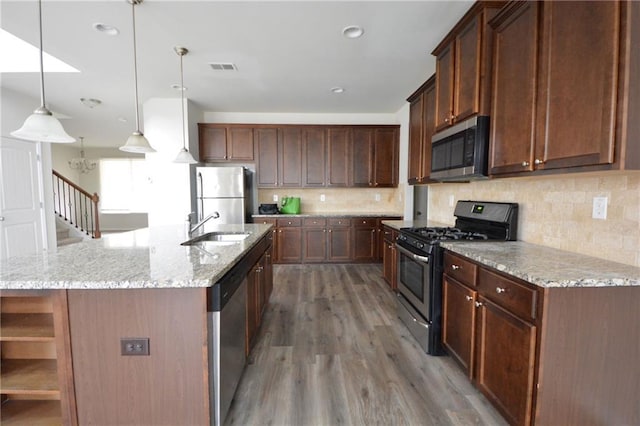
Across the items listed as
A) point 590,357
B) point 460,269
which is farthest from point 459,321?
point 590,357

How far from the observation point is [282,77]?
11.1 feet

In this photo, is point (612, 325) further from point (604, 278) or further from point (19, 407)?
point (19, 407)

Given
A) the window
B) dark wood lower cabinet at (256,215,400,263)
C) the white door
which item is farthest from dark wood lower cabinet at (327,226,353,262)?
the window

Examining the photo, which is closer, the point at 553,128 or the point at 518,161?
the point at 553,128

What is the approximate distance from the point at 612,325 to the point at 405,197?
342 centimetres

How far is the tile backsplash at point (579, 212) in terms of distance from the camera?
1433 millimetres

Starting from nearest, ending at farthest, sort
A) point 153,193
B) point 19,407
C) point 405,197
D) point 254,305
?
point 19,407
point 254,305
point 153,193
point 405,197

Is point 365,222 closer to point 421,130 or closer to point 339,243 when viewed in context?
point 339,243

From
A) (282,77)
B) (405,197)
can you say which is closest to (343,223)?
(405,197)

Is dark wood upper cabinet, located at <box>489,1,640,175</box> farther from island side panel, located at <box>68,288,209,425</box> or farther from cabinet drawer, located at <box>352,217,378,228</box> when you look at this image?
cabinet drawer, located at <box>352,217,378,228</box>

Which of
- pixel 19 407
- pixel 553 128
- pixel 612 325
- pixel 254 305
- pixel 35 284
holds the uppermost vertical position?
pixel 553 128

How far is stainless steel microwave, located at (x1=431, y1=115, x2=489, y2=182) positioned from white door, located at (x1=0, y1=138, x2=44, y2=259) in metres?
5.41

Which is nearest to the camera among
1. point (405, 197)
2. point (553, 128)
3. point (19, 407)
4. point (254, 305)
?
point (19, 407)

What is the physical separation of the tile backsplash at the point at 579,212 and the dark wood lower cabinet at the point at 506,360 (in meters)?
0.67
